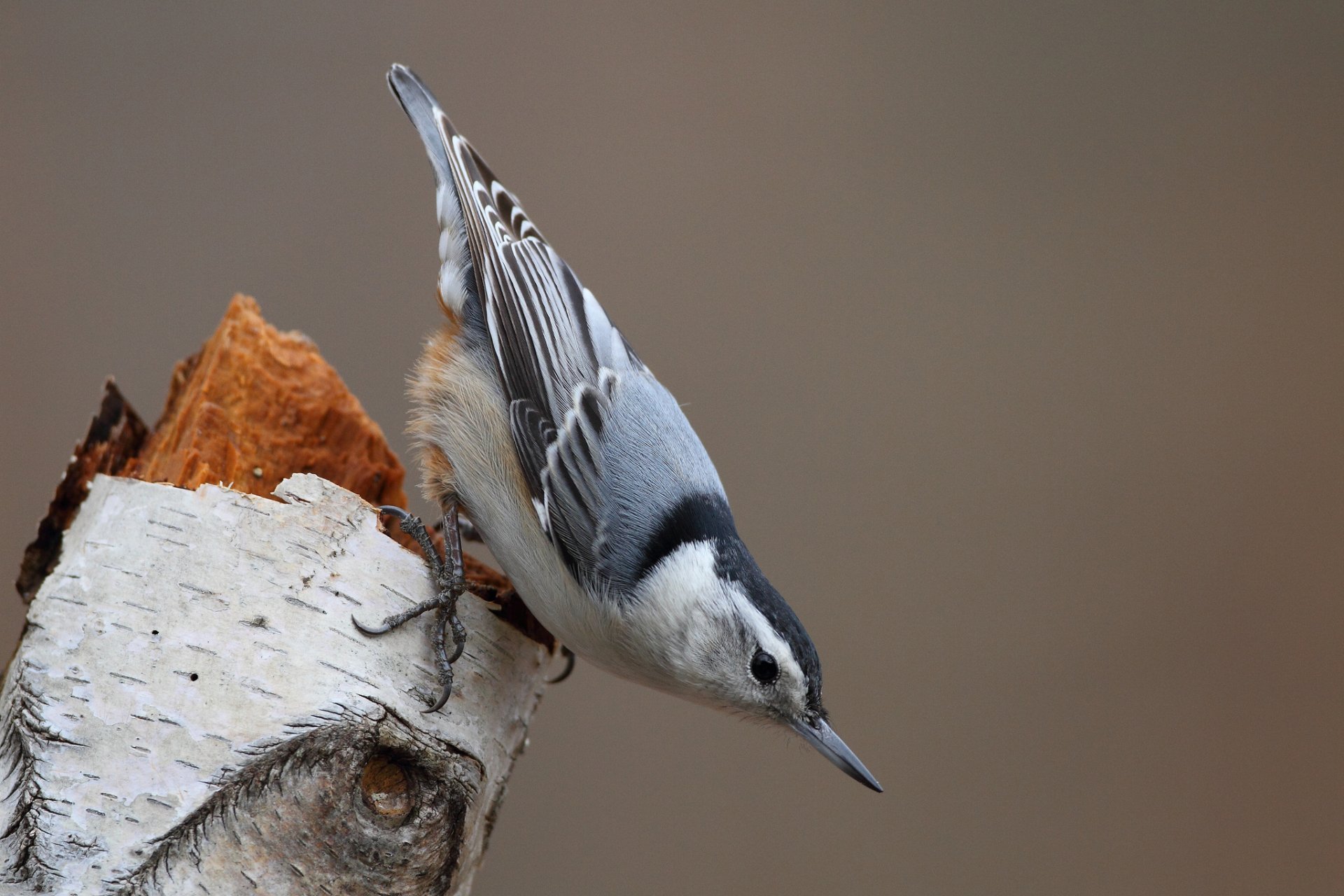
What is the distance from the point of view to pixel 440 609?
102cm

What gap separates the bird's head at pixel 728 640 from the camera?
1097 mm

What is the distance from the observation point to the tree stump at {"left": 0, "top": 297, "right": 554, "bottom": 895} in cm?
88

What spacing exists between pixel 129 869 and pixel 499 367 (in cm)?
63

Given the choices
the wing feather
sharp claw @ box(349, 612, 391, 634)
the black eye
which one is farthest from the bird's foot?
the black eye

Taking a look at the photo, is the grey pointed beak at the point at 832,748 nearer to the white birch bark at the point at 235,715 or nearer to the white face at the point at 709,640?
the white face at the point at 709,640

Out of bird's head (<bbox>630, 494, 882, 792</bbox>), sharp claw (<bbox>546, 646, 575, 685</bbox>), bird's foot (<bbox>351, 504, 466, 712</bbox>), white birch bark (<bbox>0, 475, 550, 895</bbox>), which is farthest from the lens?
sharp claw (<bbox>546, 646, 575, 685</bbox>)

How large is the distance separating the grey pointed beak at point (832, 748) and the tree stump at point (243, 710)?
302 millimetres

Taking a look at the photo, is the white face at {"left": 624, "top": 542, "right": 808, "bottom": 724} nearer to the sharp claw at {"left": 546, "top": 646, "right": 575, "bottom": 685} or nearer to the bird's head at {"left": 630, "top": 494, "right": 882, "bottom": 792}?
the bird's head at {"left": 630, "top": 494, "right": 882, "bottom": 792}

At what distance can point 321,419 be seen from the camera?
126 centimetres

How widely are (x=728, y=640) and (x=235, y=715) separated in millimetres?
476

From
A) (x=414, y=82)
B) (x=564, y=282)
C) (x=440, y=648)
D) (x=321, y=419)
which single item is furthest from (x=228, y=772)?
(x=414, y=82)

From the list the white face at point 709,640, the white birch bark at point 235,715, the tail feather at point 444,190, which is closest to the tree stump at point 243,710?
the white birch bark at point 235,715

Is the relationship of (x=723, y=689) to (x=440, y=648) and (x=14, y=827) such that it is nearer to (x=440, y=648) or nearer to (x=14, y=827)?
(x=440, y=648)

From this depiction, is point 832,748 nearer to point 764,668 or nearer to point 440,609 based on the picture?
point 764,668
